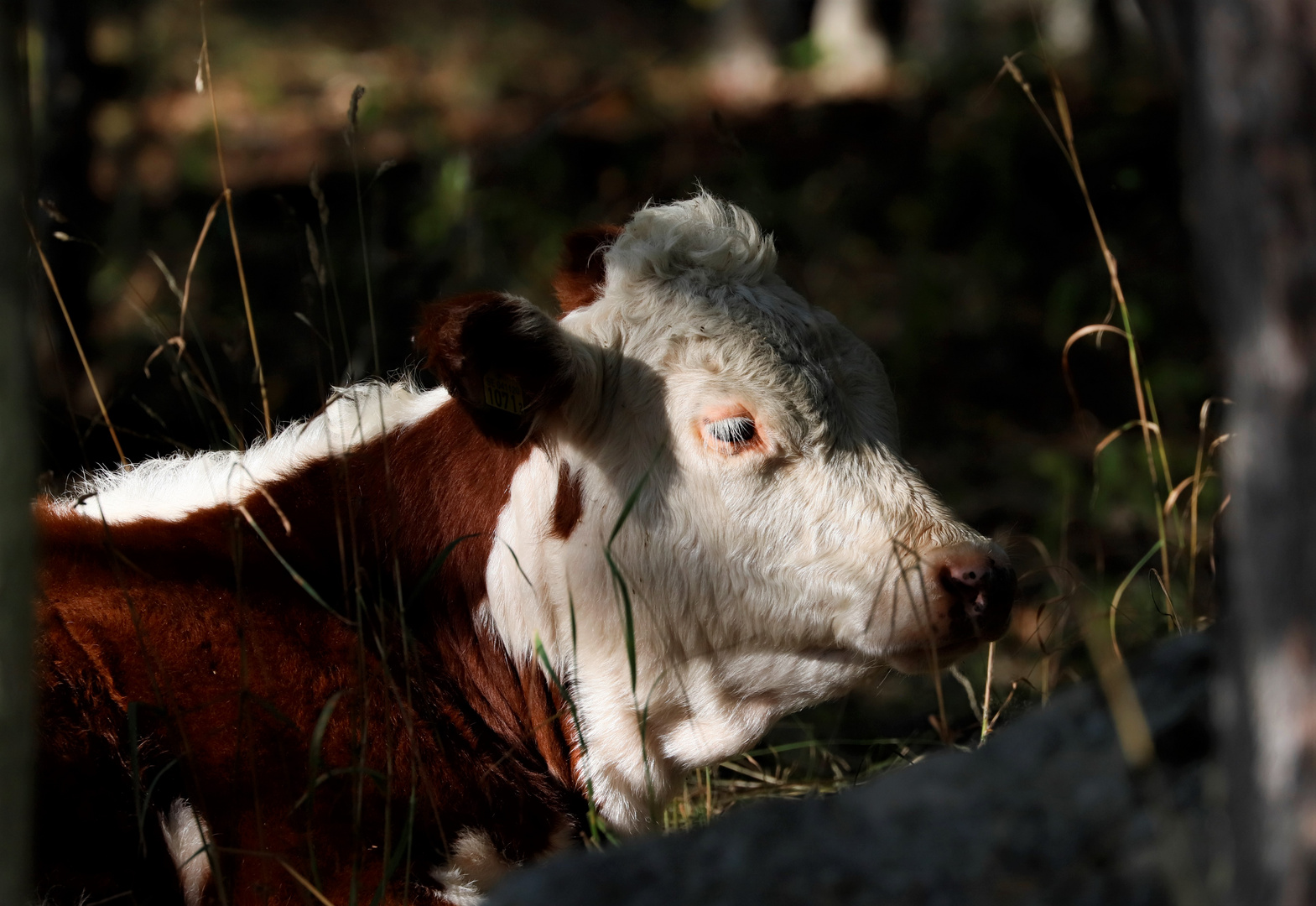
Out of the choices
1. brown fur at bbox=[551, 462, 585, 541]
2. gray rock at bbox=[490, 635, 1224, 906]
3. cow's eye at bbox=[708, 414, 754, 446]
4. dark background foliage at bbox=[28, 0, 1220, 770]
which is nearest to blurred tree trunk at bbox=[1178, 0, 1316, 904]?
gray rock at bbox=[490, 635, 1224, 906]

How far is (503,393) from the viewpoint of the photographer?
280cm

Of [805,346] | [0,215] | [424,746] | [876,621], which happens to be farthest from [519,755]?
[0,215]

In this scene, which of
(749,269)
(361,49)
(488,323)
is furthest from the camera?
(361,49)

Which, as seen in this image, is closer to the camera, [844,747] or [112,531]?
[112,531]

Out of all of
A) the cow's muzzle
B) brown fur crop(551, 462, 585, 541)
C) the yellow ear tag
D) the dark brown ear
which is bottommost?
the cow's muzzle

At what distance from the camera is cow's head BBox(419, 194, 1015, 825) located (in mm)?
2770

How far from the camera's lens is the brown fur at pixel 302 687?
254 cm

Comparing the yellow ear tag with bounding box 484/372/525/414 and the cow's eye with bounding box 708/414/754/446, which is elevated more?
the yellow ear tag with bounding box 484/372/525/414

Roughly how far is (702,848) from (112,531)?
1.88 m

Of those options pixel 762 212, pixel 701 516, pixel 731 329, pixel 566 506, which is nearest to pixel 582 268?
pixel 731 329

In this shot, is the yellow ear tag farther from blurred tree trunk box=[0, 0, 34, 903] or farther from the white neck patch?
blurred tree trunk box=[0, 0, 34, 903]

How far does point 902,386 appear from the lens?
888 centimetres

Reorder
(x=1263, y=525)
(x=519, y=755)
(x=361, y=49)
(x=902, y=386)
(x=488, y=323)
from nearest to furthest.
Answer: (x=1263, y=525) → (x=488, y=323) → (x=519, y=755) → (x=902, y=386) → (x=361, y=49)

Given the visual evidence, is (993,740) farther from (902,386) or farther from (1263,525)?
(902,386)
